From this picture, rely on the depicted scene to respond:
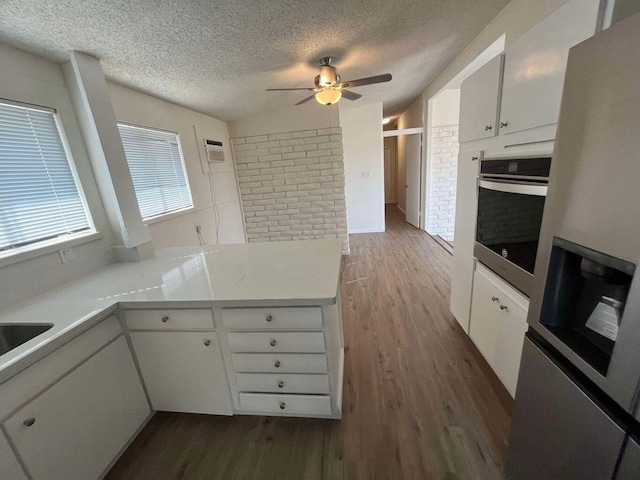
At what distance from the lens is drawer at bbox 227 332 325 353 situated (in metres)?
1.28

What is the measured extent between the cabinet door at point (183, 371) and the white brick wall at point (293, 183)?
299 centimetres

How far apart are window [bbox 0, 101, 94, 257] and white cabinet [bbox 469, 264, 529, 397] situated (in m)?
2.70

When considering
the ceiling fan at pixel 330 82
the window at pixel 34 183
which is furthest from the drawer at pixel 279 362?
the ceiling fan at pixel 330 82

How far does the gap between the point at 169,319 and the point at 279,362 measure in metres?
0.63

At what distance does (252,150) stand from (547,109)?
3668mm

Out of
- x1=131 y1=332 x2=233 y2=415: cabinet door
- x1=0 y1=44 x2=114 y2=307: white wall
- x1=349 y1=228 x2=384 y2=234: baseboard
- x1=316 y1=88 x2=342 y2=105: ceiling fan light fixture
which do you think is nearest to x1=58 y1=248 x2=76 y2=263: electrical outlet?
x1=0 y1=44 x2=114 y2=307: white wall

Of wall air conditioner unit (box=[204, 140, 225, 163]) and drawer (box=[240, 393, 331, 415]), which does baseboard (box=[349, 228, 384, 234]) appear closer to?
wall air conditioner unit (box=[204, 140, 225, 163])

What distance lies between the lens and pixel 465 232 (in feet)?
6.17

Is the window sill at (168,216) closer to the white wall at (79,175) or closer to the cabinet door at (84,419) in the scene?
the white wall at (79,175)

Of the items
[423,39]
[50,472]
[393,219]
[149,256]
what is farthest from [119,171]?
[393,219]

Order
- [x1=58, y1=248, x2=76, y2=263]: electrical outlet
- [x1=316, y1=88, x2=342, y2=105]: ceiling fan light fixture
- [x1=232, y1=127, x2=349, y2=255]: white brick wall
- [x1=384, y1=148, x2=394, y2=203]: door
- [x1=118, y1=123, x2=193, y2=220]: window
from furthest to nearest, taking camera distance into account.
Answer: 1. [x1=384, y1=148, x2=394, y2=203]: door
2. [x1=232, y1=127, x2=349, y2=255]: white brick wall
3. [x1=316, y1=88, x2=342, y2=105]: ceiling fan light fixture
4. [x1=118, y1=123, x2=193, y2=220]: window
5. [x1=58, y1=248, x2=76, y2=263]: electrical outlet

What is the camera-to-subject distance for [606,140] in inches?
24.0

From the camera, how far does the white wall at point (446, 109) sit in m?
4.46

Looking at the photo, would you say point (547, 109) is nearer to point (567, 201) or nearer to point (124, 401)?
point (567, 201)
